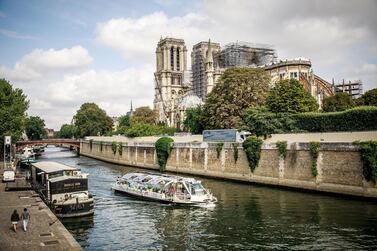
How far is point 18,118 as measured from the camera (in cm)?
5916

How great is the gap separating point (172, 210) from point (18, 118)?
124 ft

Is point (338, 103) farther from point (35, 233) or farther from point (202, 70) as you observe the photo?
point (202, 70)

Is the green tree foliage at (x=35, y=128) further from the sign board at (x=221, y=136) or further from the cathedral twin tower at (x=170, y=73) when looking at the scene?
the sign board at (x=221, y=136)

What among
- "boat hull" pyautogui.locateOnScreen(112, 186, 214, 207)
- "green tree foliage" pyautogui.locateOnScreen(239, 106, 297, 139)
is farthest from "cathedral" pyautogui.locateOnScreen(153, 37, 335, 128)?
"boat hull" pyautogui.locateOnScreen(112, 186, 214, 207)

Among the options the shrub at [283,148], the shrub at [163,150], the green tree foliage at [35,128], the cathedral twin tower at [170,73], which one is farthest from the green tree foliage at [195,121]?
the green tree foliage at [35,128]

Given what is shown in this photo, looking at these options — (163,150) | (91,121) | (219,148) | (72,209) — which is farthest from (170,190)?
(91,121)

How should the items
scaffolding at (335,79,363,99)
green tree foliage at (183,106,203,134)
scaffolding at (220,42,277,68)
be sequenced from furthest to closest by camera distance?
scaffolding at (335,79,363,99) → scaffolding at (220,42,277,68) → green tree foliage at (183,106,203,134)

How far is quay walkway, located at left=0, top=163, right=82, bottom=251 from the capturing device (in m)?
17.0

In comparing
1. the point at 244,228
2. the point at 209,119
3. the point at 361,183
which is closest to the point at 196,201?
the point at 244,228

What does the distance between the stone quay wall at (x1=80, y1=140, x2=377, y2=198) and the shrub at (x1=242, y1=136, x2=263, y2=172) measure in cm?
43

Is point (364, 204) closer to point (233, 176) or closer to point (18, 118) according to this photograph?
point (233, 176)

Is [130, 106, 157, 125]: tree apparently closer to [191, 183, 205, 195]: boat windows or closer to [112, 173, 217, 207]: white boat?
[112, 173, 217, 207]: white boat

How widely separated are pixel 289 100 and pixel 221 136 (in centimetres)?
1124

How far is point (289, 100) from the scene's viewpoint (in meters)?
54.2
